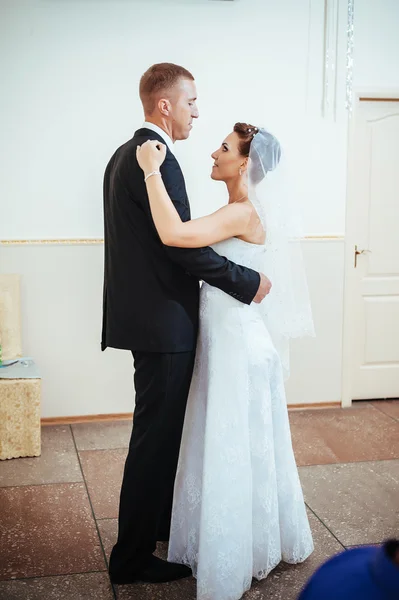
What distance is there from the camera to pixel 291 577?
2734 mm

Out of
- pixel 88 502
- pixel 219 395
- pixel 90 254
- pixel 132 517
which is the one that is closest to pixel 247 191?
pixel 219 395

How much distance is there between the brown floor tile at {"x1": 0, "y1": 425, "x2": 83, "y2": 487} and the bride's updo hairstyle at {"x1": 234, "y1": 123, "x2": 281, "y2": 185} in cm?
192

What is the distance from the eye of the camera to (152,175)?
7.95 ft

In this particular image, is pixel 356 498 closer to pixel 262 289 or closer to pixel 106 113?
pixel 262 289

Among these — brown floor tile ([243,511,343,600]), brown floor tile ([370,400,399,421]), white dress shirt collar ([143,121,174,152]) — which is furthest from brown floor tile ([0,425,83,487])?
brown floor tile ([370,400,399,421])

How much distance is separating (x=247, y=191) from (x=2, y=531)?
172cm

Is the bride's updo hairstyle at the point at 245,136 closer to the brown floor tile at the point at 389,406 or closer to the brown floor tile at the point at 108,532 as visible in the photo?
the brown floor tile at the point at 108,532

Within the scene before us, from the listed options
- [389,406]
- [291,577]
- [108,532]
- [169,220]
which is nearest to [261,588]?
[291,577]

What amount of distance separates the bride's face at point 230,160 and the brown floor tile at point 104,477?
1.59m

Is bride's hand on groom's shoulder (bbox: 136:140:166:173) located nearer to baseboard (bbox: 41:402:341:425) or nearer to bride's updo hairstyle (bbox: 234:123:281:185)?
bride's updo hairstyle (bbox: 234:123:281:185)

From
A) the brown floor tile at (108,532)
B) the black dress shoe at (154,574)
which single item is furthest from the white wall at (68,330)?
the black dress shoe at (154,574)

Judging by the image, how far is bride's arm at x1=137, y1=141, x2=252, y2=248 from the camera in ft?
7.91

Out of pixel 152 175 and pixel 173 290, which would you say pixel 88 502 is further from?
pixel 152 175

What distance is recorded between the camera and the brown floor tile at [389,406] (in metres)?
4.95
